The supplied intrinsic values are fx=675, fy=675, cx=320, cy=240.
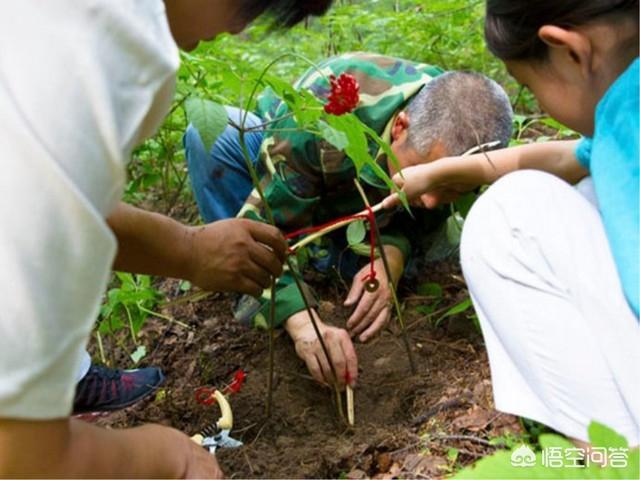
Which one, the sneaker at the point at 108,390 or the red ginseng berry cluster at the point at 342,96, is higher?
the red ginseng berry cluster at the point at 342,96

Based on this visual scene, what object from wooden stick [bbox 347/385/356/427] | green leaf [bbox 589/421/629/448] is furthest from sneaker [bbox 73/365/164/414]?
green leaf [bbox 589/421/629/448]

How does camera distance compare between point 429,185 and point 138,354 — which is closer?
point 429,185

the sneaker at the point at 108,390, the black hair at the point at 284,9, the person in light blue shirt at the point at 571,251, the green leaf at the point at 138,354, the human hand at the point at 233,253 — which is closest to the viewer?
the black hair at the point at 284,9

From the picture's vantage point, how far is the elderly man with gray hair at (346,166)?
1.79 metres

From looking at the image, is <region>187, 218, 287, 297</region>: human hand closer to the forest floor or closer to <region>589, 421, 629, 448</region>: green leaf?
the forest floor

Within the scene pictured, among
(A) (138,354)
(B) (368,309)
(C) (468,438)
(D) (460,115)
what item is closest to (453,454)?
(C) (468,438)

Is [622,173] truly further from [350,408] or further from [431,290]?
[431,290]

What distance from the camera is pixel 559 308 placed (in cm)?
114

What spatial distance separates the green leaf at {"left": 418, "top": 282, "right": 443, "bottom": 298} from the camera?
6.48 feet

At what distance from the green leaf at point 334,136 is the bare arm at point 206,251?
318mm

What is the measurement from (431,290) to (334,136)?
896 mm

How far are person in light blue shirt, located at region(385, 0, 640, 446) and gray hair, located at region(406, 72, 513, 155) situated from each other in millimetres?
516
